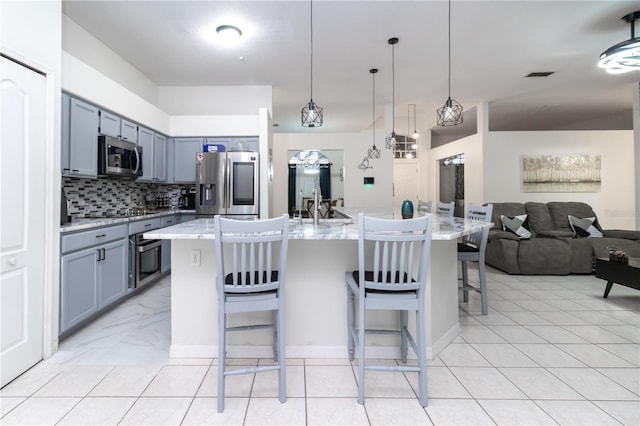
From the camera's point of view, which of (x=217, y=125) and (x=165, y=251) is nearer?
(x=165, y=251)

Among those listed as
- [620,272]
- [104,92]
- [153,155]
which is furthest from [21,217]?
[620,272]

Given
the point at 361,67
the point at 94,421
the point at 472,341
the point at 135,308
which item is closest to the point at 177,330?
the point at 94,421

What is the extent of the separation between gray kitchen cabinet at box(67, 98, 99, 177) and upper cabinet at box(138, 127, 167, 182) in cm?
89

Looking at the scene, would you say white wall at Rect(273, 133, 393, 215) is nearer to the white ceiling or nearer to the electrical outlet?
the white ceiling

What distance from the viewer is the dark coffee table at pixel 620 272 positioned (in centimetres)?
317

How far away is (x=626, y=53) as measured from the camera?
312 centimetres

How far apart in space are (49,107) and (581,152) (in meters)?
8.32

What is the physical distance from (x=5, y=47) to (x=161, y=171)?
277 cm

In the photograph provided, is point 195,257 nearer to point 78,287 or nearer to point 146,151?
point 78,287

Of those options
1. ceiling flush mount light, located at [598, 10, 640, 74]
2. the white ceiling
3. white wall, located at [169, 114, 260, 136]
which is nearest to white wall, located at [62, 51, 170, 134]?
white wall, located at [169, 114, 260, 136]

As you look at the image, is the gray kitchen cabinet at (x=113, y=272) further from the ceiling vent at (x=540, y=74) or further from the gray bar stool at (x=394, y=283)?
the ceiling vent at (x=540, y=74)

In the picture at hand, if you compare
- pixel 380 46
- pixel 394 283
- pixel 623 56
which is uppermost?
pixel 380 46

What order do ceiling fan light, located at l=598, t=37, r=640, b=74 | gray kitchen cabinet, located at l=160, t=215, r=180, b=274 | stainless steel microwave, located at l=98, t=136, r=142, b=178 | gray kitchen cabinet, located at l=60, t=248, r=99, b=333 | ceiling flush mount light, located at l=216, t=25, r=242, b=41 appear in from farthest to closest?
gray kitchen cabinet, located at l=160, t=215, r=180, b=274
ceiling flush mount light, located at l=216, t=25, r=242, b=41
stainless steel microwave, located at l=98, t=136, r=142, b=178
ceiling fan light, located at l=598, t=37, r=640, b=74
gray kitchen cabinet, located at l=60, t=248, r=99, b=333

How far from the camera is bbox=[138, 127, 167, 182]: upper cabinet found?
4.07m
